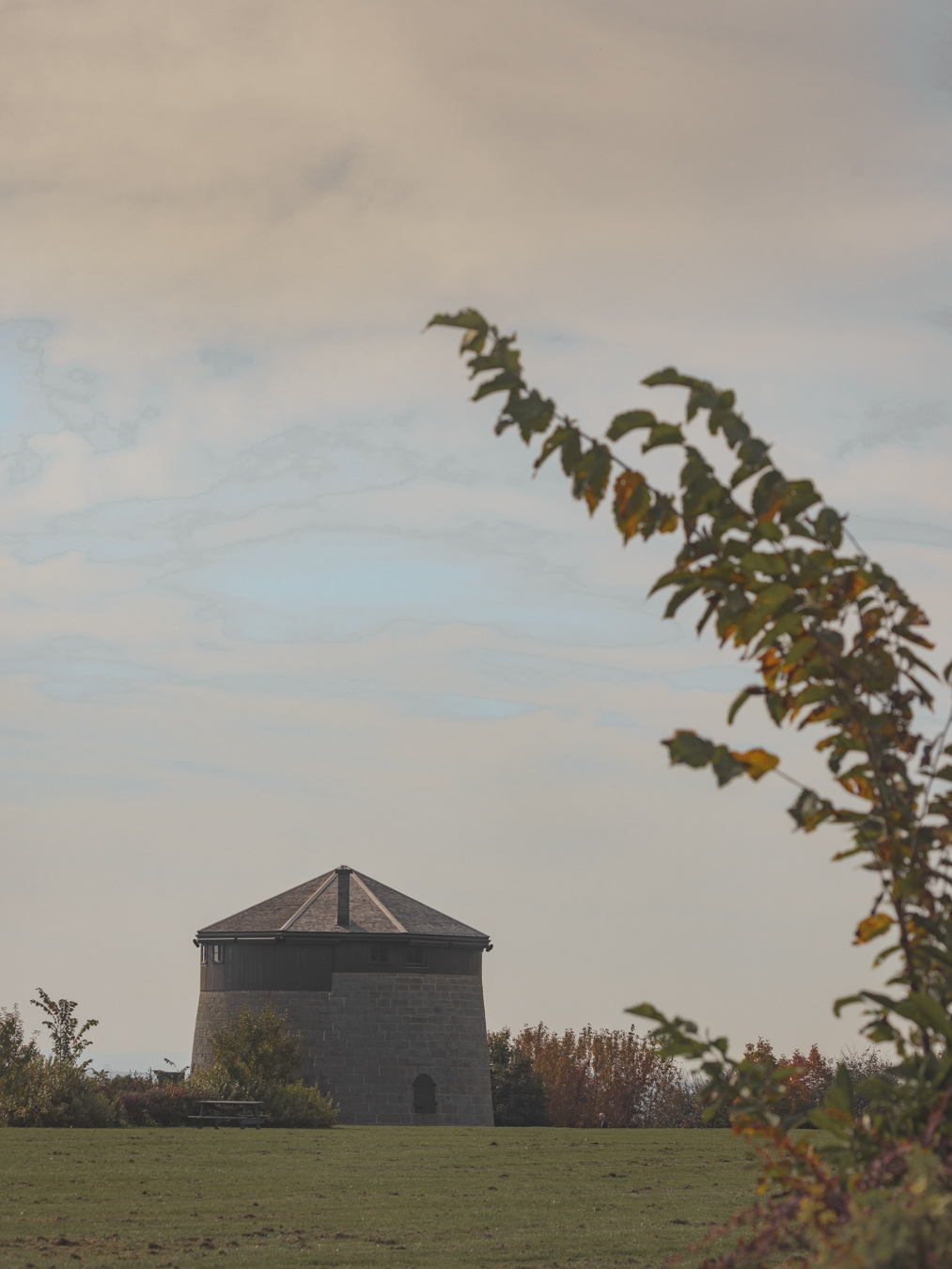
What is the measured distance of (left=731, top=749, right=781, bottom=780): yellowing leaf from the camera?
137 inches

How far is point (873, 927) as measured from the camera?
3.60 meters

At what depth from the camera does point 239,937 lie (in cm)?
4184

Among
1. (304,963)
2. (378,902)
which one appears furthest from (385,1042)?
(378,902)

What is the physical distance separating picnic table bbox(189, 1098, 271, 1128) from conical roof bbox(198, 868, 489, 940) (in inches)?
426

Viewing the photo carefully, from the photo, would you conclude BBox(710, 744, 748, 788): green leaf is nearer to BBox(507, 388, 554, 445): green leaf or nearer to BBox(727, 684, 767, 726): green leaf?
BBox(727, 684, 767, 726): green leaf

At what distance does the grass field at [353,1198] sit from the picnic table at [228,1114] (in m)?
3.00

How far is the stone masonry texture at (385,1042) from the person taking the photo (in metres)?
39.7

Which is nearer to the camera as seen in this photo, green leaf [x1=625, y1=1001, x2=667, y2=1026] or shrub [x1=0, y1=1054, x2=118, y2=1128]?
green leaf [x1=625, y1=1001, x2=667, y2=1026]

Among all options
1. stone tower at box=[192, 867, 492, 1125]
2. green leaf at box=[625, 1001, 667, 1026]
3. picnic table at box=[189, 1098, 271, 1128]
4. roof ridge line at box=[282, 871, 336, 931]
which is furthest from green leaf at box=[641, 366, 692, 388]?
roof ridge line at box=[282, 871, 336, 931]

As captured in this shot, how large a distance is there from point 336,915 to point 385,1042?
464cm

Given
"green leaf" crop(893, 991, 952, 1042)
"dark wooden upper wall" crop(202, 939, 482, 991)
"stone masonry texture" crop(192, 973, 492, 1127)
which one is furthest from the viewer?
"dark wooden upper wall" crop(202, 939, 482, 991)

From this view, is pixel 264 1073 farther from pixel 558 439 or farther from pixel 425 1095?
pixel 558 439

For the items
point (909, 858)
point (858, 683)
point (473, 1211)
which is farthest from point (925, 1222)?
point (473, 1211)

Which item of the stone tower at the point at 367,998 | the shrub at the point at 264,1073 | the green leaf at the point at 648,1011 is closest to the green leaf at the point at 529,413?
the green leaf at the point at 648,1011
